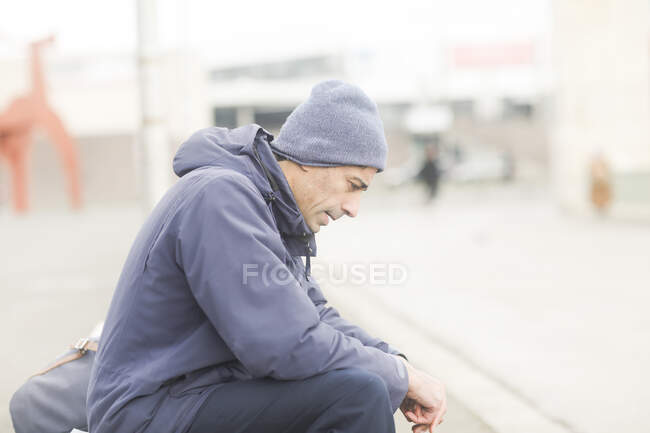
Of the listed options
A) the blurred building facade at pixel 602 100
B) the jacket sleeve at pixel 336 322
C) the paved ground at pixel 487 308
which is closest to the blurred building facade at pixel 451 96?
the blurred building facade at pixel 602 100

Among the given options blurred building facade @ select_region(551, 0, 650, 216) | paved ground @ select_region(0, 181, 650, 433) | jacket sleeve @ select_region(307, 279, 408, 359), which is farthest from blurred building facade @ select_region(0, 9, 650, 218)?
jacket sleeve @ select_region(307, 279, 408, 359)

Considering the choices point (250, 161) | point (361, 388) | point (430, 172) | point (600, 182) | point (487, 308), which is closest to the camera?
point (361, 388)

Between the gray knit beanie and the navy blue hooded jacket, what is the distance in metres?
0.11

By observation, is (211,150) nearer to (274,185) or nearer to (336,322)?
(274,185)

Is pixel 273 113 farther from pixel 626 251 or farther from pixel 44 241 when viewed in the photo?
pixel 626 251

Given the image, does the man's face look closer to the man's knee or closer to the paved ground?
the man's knee

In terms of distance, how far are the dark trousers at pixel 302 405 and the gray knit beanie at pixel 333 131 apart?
61 cm

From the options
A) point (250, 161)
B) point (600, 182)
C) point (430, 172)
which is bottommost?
point (430, 172)

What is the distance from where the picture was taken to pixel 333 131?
7.29 ft

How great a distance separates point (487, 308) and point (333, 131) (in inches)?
193

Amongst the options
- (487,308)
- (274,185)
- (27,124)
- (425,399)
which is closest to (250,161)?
(274,185)

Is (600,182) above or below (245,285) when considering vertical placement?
below

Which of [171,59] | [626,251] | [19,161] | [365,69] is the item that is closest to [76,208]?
[19,161]

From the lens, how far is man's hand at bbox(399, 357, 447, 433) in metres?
2.30
